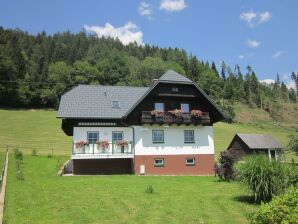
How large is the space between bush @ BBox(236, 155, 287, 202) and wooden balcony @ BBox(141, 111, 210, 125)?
633 inches

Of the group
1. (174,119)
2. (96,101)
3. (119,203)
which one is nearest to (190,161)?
(174,119)

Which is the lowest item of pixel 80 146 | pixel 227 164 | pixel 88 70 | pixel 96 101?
pixel 227 164

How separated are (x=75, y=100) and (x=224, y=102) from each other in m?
95.0

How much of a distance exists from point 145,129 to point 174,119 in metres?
2.82

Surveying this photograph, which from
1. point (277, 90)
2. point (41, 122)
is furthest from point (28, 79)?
point (277, 90)

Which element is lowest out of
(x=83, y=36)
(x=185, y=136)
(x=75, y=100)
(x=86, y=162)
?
(x=86, y=162)

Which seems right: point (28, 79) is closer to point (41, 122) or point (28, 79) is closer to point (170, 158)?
point (41, 122)

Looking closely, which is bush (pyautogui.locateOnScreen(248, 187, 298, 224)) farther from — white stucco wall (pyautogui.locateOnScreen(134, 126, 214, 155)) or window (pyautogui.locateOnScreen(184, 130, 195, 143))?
window (pyautogui.locateOnScreen(184, 130, 195, 143))

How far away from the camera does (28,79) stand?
100812 mm

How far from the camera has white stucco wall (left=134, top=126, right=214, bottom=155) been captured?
104 ft

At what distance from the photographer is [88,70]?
110188 mm

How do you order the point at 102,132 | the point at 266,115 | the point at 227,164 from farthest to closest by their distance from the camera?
the point at 266,115
the point at 102,132
the point at 227,164

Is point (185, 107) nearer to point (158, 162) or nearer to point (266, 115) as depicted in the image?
point (158, 162)

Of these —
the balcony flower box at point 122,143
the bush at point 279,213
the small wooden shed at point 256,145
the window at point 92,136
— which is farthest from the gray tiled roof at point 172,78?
the bush at point 279,213
